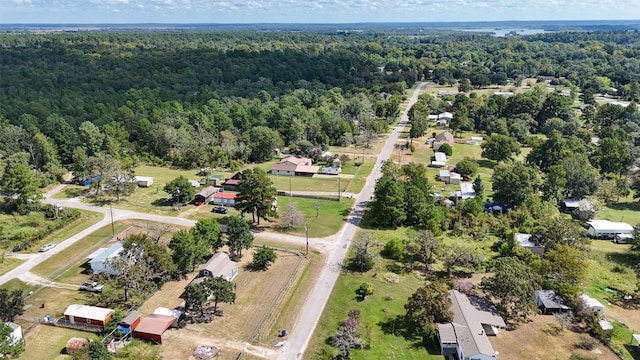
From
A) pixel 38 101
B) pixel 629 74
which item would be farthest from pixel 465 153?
pixel 629 74

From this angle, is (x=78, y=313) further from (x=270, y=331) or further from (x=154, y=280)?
(x=270, y=331)

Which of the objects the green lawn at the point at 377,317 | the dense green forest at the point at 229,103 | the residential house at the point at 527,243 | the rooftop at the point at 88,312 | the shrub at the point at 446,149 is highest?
the dense green forest at the point at 229,103

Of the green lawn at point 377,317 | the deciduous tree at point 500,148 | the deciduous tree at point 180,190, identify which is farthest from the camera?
the deciduous tree at point 500,148

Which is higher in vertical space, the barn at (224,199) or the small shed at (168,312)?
the barn at (224,199)

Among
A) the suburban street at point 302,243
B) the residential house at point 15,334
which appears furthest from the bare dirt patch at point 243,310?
the residential house at point 15,334

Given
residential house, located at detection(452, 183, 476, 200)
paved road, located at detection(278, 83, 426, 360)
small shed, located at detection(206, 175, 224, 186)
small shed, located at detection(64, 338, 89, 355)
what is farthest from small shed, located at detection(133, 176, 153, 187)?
residential house, located at detection(452, 183, 476, 200)

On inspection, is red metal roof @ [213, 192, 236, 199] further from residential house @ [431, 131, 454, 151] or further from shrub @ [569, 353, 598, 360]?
residential house @ [431, 131, 454, 151]

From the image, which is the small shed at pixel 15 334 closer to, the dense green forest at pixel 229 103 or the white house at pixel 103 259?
the white house at pixel 103 259
